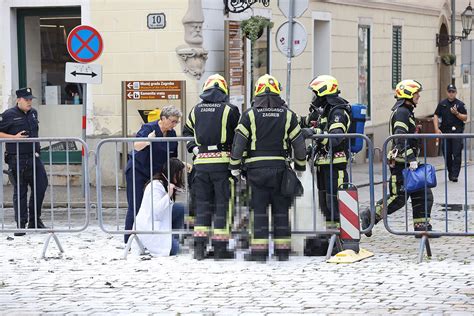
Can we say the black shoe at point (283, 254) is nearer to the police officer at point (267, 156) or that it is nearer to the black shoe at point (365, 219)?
the police officer at point (267, 156)

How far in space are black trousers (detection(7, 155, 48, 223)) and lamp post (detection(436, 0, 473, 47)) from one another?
21495 mm

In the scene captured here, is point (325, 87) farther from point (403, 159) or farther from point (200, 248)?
point (200, 248)

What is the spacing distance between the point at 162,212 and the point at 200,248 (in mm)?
629

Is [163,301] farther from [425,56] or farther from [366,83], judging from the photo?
[425,56]

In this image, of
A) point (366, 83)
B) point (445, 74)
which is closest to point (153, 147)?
point (366, 83)

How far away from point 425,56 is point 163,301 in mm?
24731

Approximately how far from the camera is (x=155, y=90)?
20234mm

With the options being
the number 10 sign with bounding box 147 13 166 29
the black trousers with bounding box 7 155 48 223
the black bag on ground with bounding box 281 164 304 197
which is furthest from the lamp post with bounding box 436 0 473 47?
the black bag on ground with bounding box 281 164 304 197

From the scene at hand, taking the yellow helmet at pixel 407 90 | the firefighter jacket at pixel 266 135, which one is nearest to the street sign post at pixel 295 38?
the yellow helmet at pixel 407 90

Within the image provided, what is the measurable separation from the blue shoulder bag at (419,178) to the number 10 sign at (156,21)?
340 inches

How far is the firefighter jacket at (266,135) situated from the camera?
11609 millimetres

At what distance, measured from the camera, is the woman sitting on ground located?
12.4 m

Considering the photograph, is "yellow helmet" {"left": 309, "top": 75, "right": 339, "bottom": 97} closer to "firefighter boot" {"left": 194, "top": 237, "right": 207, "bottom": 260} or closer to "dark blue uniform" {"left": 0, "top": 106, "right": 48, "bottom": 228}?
"firefighter boot" {"left": 194, "top": 237, "right": 207, "bottom": 260}

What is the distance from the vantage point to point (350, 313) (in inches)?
356
